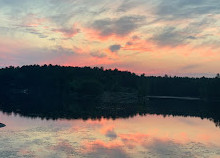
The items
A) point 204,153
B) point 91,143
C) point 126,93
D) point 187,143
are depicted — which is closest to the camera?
point 204,153

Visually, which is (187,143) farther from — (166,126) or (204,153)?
(166,126)

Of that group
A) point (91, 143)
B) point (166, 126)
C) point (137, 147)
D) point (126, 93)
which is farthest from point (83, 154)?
point (126, 93)

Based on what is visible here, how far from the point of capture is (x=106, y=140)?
4325 centimetres

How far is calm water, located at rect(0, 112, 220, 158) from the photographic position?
1372 inches

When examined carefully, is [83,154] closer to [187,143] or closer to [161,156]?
[161,156]

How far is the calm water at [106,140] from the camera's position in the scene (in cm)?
3484

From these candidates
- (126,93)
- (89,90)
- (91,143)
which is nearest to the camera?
(91,143)

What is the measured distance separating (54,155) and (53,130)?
55.2 ft

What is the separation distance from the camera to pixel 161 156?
34.4m

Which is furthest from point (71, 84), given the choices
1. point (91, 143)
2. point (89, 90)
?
point (91, 143)

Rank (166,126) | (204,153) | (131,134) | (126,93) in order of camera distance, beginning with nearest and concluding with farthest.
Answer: (204,153) → (131,134) → (166,126) → (126,93)

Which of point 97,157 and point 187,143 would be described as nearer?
point 97,157

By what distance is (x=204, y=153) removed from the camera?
120 ft

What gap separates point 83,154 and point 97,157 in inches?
84.2
